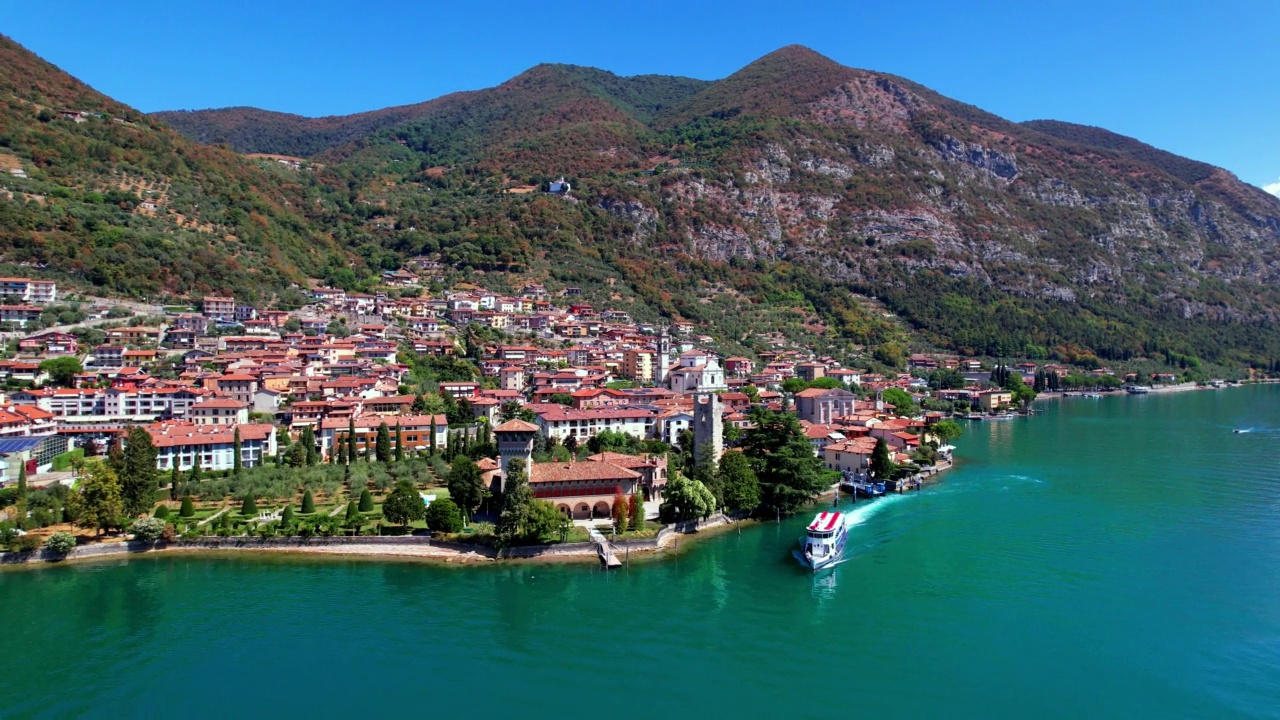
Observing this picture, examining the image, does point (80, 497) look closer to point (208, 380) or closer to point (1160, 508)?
point (208, 380)

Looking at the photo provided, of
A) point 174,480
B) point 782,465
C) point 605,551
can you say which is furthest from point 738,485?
point 174,480

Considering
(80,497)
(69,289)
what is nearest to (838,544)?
(80,497)

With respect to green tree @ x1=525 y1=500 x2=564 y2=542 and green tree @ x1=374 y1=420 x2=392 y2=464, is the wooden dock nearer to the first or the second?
green tree @ x1=525 y1=500 x2=564 y2=542

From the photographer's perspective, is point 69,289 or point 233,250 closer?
point 69,289

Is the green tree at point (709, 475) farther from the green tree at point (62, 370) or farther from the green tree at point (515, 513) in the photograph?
the green tree at point (62, 370)

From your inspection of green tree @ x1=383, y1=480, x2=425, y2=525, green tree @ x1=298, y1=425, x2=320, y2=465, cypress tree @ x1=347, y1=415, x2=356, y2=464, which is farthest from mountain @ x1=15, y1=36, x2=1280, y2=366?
green tree @ x1=383, y1=480, x2=425, y2=525

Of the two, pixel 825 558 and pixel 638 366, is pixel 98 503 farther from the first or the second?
pixel 638 366

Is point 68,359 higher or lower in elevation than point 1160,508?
higher
